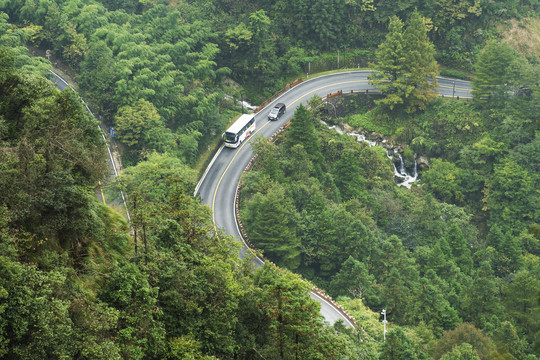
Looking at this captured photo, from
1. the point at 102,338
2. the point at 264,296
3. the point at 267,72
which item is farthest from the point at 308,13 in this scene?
the point at 102,338

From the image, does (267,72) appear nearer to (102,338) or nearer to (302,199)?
(302,199)

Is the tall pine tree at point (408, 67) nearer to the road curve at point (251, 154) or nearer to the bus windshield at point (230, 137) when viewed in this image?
the road curve at point (251, 154)

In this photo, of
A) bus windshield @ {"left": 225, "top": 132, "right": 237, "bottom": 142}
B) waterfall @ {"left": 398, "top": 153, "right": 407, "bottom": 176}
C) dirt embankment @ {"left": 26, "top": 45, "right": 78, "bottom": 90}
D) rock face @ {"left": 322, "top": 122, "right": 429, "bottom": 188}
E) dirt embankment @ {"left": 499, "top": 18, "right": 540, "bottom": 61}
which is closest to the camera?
dirt embankment @ {"left": 26, "top": 45, "right": 78, "bottom": 90}

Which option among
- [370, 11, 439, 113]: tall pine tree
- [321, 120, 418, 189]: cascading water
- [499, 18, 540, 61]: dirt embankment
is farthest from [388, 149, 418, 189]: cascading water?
[499, 18, 540, 61]: dirt embankment

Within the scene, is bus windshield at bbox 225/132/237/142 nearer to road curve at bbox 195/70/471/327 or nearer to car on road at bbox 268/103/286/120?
road curve at bbox 195/70/471/327

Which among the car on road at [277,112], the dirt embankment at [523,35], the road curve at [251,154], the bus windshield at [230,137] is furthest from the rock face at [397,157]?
the dirt embankment at [523,35]

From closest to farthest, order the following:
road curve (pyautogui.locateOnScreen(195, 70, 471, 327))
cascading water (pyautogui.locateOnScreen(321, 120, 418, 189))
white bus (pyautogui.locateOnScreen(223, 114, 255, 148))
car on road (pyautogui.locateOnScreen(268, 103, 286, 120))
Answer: road curve (pyautogui.locateOnScreen(195, 70, 471, 327)) → white bus (pyautogui.locateOnScreen(223, 114, 255, 148)) → car on road (pyautogui.locateOnScreen(268, 103, 286, 120)) → cascading water (pyautogui.locateOnScreen(321, 120, 418, 189))

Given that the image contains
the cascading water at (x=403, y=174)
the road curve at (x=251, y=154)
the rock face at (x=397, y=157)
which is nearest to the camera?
the road curve at (x=251, y=154)
